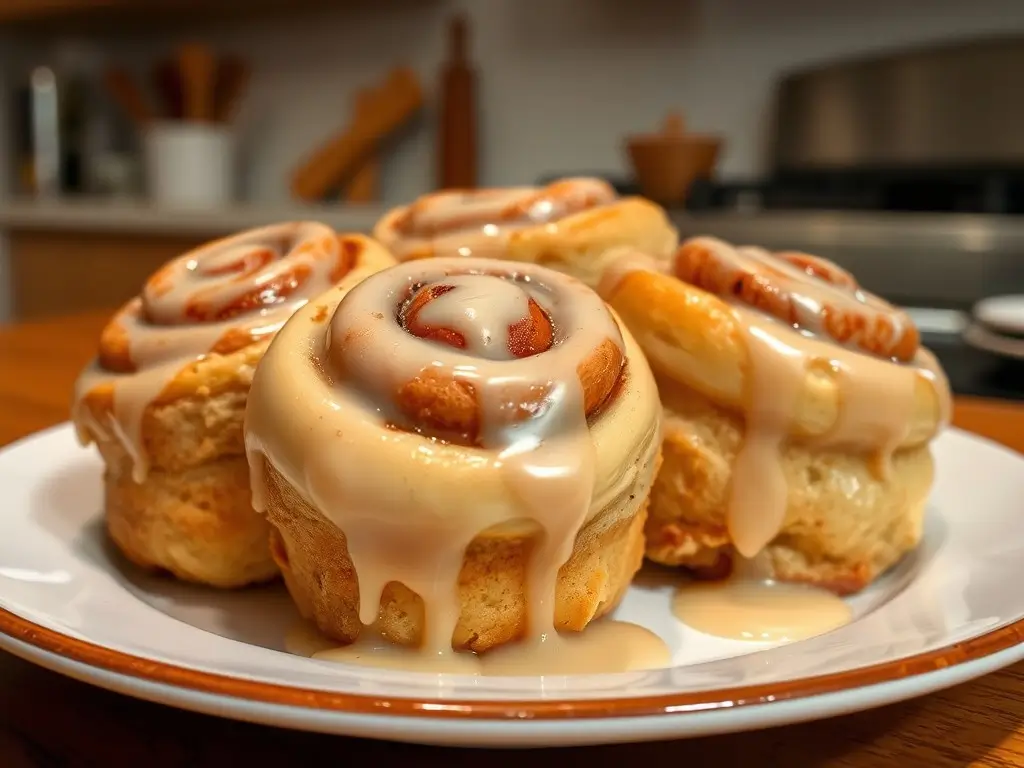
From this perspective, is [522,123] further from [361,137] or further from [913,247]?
[913,247]

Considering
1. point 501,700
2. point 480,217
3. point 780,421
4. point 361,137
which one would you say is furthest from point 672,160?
point 501,700

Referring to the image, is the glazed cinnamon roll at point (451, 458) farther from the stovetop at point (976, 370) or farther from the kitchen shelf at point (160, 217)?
the kitchen shelf at point (160, 217)

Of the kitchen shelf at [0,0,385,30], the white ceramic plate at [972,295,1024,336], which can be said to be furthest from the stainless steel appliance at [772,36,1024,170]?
the kitchen shelf at [0,0,385,30]

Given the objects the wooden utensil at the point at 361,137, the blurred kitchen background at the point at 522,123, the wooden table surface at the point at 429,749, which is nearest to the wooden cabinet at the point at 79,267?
the blurred kitchen background at the point at 522,123

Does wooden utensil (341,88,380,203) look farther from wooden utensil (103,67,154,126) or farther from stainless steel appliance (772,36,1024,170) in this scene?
stainless steel appliance (772,36,1024,170)

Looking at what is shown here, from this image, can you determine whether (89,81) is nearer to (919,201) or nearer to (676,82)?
(676,82)

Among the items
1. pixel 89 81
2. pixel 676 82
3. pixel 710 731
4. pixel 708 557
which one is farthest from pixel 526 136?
pixel 710 731
